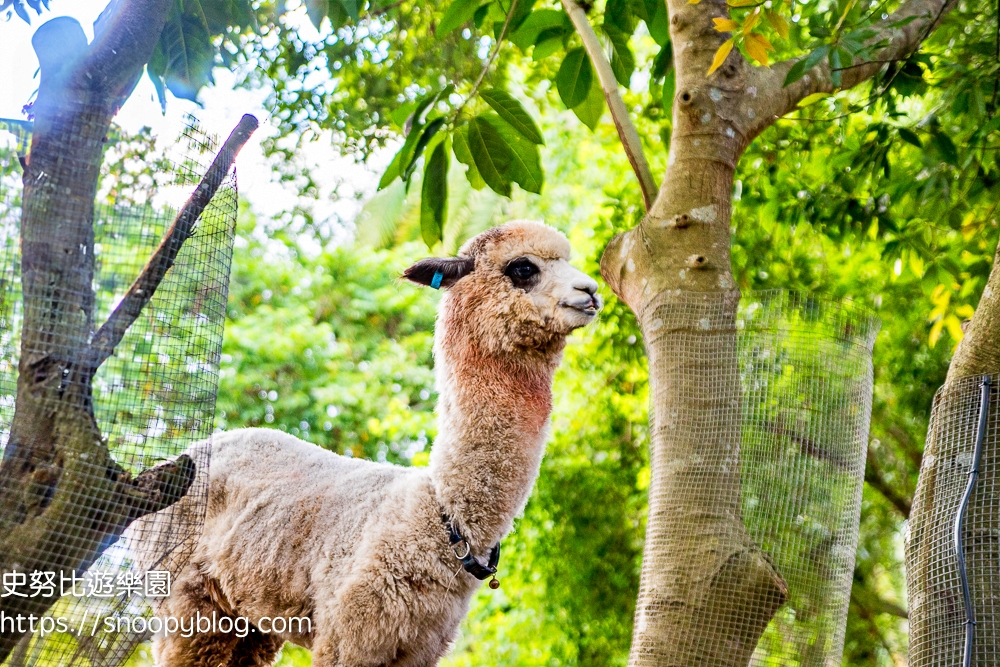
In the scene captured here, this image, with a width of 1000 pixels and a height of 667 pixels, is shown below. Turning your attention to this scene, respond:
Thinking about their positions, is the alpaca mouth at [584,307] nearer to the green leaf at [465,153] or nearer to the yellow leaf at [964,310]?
the green leaf at [465,153]

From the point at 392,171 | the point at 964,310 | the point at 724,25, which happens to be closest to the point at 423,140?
the point at 392,171

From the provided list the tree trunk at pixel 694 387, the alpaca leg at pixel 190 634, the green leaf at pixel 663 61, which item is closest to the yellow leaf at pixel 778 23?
the tree trunk at pixel 694 387

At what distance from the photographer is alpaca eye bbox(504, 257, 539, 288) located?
266 cm

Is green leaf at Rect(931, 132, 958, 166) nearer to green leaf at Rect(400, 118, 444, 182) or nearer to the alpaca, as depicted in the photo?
the alpaca

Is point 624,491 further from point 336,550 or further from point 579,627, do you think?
point 336,550

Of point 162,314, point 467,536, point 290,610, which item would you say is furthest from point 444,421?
point 162,314

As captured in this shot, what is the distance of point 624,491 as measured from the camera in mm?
6789

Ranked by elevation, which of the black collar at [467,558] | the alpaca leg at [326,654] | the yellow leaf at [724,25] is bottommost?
the alpaca leg at [326,654]

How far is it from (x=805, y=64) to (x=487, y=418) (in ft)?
4.14

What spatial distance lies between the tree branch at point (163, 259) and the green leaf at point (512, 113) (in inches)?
30.0

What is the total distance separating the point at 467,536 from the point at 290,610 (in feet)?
1.73

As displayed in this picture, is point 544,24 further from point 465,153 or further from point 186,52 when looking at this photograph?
point 186,52

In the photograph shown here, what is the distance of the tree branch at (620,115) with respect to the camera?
265 centimetres

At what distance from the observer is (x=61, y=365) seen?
205 centimetres
